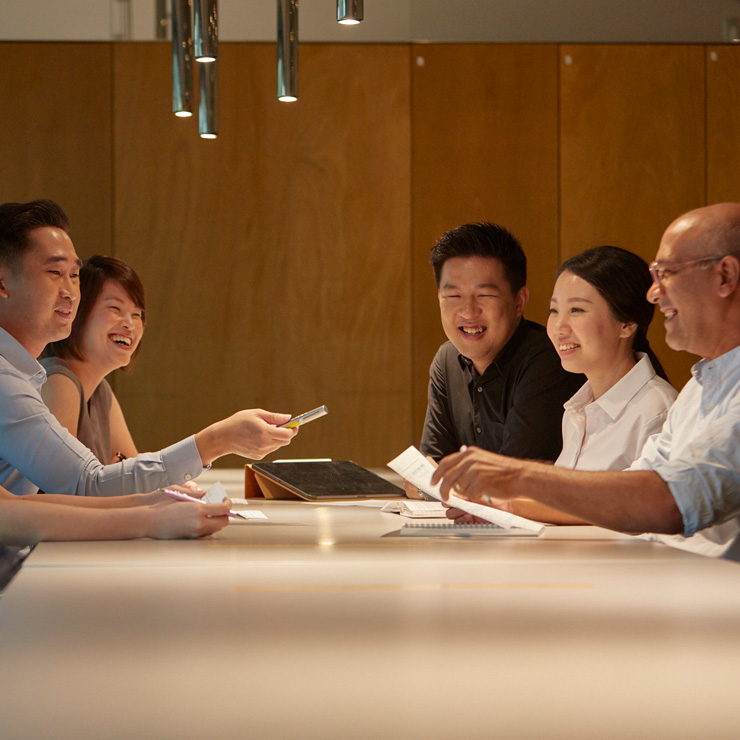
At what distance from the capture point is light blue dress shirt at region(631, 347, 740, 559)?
156 cm

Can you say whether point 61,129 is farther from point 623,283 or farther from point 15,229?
point 623,283

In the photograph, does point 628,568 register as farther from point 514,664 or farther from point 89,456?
point 89,456

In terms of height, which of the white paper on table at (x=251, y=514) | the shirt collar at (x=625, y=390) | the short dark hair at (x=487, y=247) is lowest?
the white paper on table at (x=251, y=514)

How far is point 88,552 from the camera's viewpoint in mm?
1475

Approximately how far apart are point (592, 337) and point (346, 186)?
2756 millimetres

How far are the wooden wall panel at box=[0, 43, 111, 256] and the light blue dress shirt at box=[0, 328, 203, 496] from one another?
9.33ft

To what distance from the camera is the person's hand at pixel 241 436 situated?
220 centimetres

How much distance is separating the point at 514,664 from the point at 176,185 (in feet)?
14.2

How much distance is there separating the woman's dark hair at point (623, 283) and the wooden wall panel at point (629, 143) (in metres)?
2.55

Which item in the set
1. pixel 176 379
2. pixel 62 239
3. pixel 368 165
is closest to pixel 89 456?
pixel 62 239

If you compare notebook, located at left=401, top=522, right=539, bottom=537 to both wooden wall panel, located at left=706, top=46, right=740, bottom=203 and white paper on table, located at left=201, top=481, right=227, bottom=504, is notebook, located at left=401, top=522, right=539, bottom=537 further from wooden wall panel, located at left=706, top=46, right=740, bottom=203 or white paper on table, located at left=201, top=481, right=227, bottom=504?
wooden wall panel, located at left=706, top=46, right=740, bottom=203

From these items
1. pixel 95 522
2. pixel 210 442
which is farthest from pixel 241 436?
pixel 95 522

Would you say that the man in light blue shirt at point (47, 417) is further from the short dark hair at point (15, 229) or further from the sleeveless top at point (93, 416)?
the sleeveless top at point (93, 416)

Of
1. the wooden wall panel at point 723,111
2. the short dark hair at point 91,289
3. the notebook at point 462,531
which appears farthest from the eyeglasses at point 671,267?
the wooden wall panel at point 723,111
